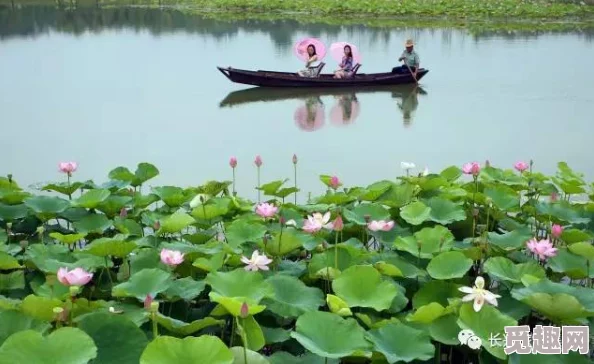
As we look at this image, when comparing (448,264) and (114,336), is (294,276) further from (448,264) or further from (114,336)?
(114,336)

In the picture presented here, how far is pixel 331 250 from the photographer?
1.73 meters

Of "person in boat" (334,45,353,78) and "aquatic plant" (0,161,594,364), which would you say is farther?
"person in boat" (334,45,353,78)

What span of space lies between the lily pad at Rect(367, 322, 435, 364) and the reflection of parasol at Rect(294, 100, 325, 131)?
388 cm

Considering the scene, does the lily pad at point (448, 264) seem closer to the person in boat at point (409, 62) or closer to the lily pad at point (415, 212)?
the lily pad at point (415, 212)

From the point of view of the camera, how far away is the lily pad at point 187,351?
1.11 meters

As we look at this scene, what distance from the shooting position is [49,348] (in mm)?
1132

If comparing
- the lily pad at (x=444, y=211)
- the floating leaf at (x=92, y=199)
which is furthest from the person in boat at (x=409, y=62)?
the floating leaf at (x=92, y=199)

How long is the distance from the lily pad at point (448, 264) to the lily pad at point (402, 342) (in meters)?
0.29

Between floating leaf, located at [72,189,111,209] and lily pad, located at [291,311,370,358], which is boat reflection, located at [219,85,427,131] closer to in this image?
floating leaf, located at [72,189,111,209]

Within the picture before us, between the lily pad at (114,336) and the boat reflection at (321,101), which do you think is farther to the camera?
the boat reflection at (321,101)

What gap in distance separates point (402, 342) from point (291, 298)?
0.92ft

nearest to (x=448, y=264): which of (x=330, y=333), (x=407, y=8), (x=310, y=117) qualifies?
(x=330, y=333)

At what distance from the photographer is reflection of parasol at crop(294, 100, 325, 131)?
17.6 ft

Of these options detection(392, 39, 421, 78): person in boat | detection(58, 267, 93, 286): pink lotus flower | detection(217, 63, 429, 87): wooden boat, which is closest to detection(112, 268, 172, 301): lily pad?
detection(58, 267, 93, 286): pink lotus flower
